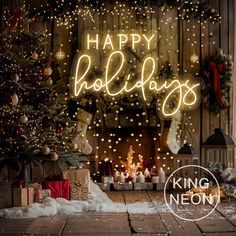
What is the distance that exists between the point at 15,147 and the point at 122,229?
2587mm

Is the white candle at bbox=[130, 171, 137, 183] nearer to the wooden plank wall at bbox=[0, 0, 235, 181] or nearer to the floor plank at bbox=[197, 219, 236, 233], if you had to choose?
the wooden plank wall at bbox=[0, 0, 235, 181]

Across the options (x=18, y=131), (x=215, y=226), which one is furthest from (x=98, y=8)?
(x=215, y=226)

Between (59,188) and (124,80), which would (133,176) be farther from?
(59,188)

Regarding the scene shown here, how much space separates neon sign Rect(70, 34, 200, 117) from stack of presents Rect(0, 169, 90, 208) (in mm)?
1958

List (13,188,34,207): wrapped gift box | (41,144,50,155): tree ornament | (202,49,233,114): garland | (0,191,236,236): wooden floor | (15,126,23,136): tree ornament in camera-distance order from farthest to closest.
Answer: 1. (202,49,233,114): garland
2. (15,126,23,136): tree ornament
3. (41,144,50,155): tree ornament
4. (13,188,34,207): wrapped gift box
5. (0,191,236,236): wooden floor

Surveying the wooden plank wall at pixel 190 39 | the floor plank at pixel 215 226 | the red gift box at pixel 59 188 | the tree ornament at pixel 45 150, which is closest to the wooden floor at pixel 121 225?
the floor plank at pixel 215 226

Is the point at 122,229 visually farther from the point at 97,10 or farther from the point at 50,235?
the point at 97,10

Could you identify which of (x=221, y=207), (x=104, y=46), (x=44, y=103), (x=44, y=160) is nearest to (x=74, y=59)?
(x=104, y=46)

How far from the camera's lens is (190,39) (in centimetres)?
1140

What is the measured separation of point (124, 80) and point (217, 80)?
162cm

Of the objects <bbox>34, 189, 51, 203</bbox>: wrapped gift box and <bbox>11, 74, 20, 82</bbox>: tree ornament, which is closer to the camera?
<bbox>34, 189, 51, 203</bbox>: wrapped gift box

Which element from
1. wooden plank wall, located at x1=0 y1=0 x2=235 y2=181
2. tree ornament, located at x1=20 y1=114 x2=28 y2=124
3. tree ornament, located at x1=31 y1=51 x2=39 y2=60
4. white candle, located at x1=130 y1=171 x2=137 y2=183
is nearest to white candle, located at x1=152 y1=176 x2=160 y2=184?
white candle, located at x1=130 y1=171 x2=137 y2=183

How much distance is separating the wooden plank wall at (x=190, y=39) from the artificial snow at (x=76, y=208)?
2529 millimetres

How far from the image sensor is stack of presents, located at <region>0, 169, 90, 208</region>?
859cm
